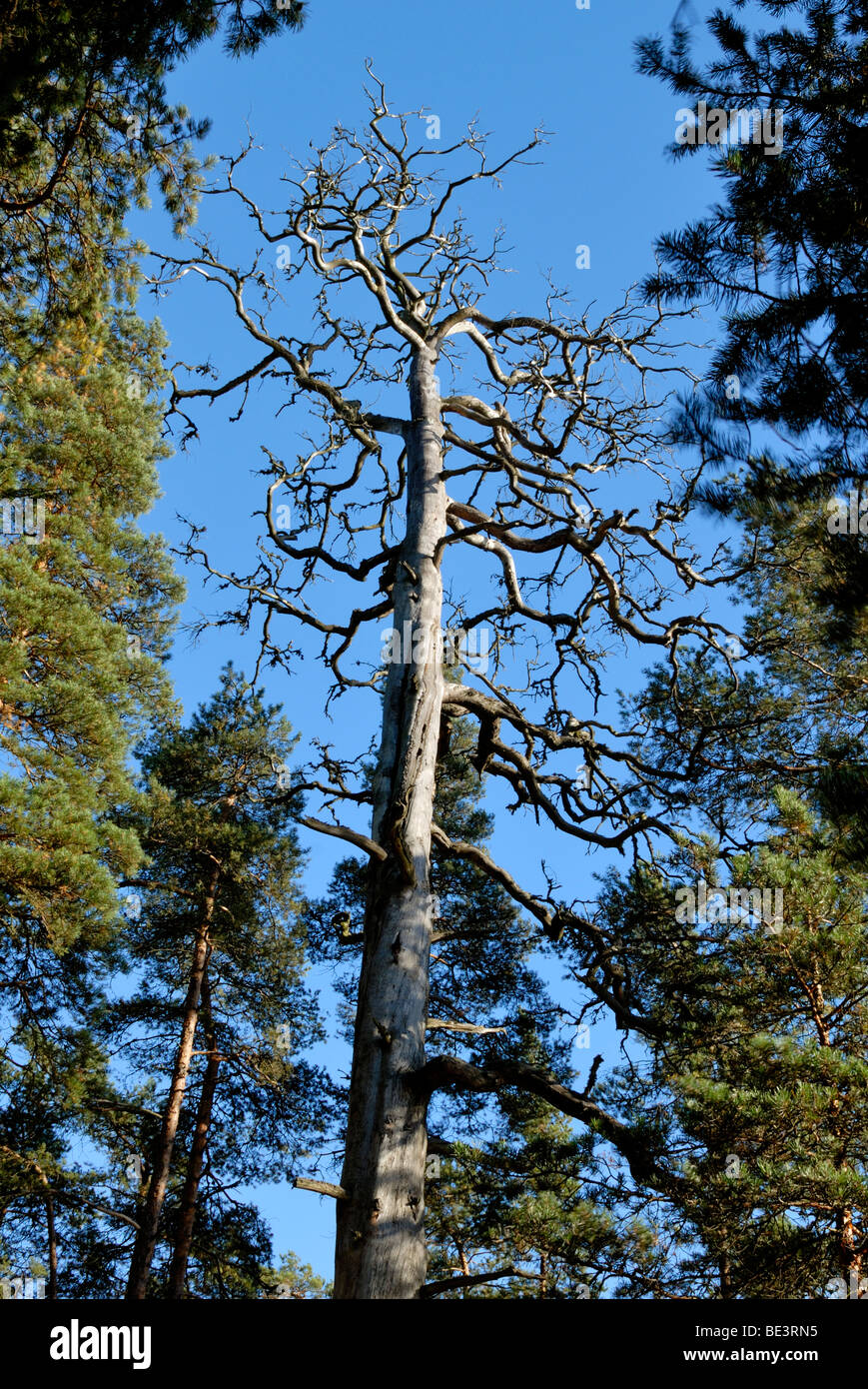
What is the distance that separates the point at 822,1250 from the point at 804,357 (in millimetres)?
5840

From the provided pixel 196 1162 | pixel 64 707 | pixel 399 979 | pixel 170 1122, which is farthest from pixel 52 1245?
pixel 399 979

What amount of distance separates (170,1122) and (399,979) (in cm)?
851

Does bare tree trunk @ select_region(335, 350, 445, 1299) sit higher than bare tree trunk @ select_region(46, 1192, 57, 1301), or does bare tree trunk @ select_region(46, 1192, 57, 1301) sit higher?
bare tree trunk @ select_region(335, 350, 445, 1299)

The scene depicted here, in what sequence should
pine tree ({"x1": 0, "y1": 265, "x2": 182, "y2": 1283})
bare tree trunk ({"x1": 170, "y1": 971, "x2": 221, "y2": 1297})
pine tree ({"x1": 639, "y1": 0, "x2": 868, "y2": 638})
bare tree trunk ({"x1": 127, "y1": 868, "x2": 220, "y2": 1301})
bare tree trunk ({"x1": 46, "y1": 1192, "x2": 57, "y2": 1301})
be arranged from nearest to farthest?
1. pine tree ({"x1": 639, "y1": 0, "x2": 868, "y2": 638})
2. pine tree ({"x1": 0, "y1": 265, "x2": 182, "y2": 1283})
3. bare tree trunk ({"x1": 127, "y1": 868, "x2": 220, "y2": 1301})
4. bare tree trunk ({"x1": 46, "y1": 1192, "x2": 57, "y2": 1301})
5. bare tree trunk ({"x1": 170, "y1": 971, "x2": 221, "y2": 1297})

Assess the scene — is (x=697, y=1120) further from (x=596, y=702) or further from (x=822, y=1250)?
(x=596, y=702)

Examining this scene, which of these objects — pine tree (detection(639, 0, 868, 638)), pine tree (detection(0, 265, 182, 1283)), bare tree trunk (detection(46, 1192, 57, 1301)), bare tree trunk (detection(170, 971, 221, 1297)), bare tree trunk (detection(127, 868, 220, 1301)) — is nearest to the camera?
pine tree (detection(639, 0, 868, 638))

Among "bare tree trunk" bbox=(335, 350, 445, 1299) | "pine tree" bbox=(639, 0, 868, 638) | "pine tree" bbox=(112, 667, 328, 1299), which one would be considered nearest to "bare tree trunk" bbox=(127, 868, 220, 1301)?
Answer: "pine tree" bbox=(112, 667, 328, 1299)

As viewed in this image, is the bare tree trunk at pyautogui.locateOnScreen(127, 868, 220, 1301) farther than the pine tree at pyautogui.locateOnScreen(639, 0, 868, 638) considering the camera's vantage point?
Yes

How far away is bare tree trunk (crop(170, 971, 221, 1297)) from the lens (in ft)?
38.9

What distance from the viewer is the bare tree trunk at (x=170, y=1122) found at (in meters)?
11.2

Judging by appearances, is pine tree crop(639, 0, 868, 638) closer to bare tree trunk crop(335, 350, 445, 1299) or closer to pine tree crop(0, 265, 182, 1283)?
bare tree trunk crop(335, 350, 445, 1299)

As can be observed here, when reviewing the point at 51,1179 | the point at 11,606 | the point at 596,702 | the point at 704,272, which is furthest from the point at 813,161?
the point at 51,1179

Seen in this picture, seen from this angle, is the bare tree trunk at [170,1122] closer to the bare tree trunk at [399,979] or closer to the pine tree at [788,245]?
the bare tree trunk at [399,979]

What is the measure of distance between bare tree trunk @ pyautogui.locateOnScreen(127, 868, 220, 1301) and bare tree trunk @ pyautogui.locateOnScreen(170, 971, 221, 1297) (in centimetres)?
33
